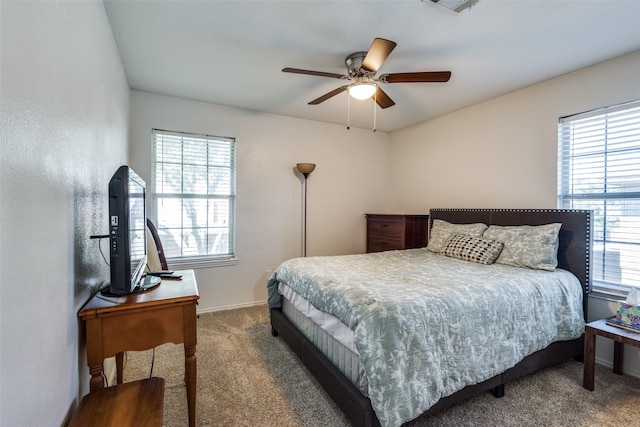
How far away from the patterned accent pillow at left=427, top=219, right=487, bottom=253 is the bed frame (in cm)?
19

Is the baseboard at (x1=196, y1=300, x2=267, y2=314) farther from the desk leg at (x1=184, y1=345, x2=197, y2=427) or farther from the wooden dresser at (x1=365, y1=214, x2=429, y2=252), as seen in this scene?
the desk leg at (x1=184, y1=345, x2=197, y2=427)

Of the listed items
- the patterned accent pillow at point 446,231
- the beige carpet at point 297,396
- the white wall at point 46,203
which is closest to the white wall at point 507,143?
the patterned accent pillow at point 446,231

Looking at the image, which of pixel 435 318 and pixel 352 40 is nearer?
pixel 435 318

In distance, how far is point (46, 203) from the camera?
3.25 ft

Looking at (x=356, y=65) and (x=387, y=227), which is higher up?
(x=356, y=65)

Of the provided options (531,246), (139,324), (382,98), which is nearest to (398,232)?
(531,246)

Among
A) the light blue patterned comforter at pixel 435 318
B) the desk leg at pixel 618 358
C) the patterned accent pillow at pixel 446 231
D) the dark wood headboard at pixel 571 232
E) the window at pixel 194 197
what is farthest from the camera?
the window at pixel 194 197

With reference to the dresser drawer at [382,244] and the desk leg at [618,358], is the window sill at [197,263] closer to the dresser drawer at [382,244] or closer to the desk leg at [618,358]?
the dresser drawer at [382,244]

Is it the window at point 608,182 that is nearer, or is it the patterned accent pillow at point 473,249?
the window at point 608,182

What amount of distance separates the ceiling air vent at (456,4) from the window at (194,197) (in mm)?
2688

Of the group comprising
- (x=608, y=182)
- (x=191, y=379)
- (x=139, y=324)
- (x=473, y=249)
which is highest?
(x=608, y=182)

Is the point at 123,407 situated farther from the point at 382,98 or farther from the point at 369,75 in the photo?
the point at 382,98

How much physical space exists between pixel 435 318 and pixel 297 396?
1089 millimetres

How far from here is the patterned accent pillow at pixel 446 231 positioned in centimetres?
315
